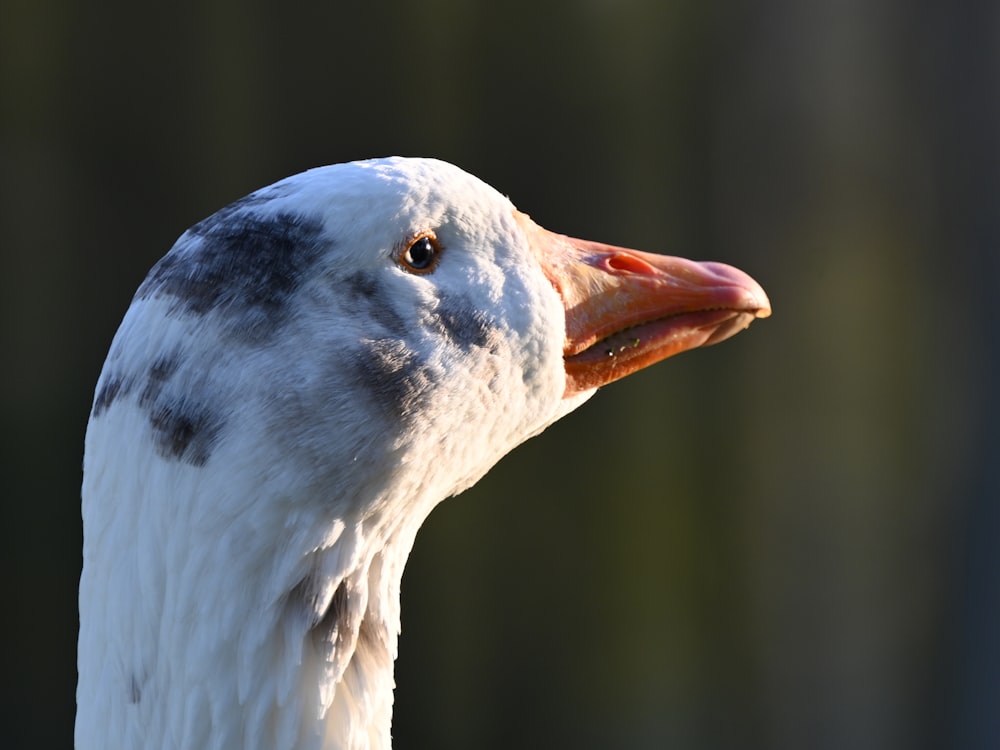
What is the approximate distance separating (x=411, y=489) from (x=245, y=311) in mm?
232

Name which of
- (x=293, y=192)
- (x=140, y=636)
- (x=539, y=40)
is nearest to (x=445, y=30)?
(x=539, y=40)

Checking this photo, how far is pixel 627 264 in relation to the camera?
126 cm

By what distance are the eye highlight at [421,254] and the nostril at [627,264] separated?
232 mm

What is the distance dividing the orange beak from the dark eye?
0.45ft

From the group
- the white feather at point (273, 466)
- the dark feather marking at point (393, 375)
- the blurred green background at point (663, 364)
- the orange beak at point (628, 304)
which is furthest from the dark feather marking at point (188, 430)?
the blurred green background at point (663, 364)

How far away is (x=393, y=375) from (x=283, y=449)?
12cm

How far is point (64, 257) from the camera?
2.38 metres

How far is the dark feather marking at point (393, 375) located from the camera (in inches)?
40.4

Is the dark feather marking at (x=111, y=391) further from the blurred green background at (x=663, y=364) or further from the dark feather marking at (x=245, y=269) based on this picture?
the blurred green background at (x=663, y=364)

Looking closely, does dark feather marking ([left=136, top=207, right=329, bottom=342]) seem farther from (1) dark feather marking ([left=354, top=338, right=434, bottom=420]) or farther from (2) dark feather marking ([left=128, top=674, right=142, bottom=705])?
(2) dark feather marking ([left=128, top=674, right=142, bottom=705])

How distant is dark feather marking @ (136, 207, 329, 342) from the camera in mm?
1002

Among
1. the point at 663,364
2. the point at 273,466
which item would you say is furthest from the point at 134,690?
the point at 663,364

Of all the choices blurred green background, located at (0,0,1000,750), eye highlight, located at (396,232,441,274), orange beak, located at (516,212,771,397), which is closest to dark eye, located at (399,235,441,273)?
eye highlight, located at (396,232,441,274)

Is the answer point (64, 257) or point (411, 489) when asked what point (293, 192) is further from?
point (64, 257)
